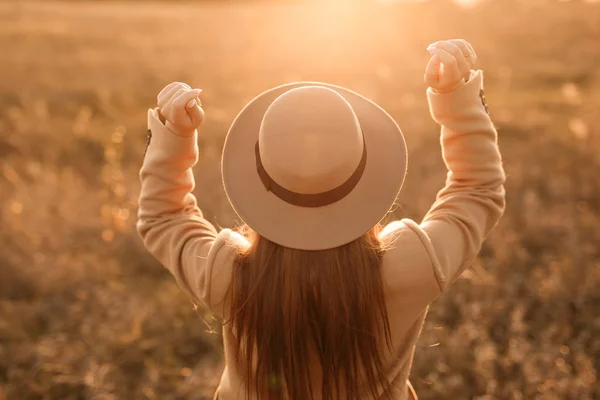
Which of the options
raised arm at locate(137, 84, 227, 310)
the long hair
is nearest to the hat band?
the long hair

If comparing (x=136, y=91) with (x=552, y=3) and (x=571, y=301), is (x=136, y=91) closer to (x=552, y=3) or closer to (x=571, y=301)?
(x=571, y=301)

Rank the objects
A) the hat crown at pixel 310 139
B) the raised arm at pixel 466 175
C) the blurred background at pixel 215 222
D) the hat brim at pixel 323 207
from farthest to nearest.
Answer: the blurred background at pixel 215 222 < the raised arm at pixel 466 175 < the hat brim at pixel 323 207 < the hat crown at pixel 310 139

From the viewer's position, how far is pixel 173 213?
1.94 metres

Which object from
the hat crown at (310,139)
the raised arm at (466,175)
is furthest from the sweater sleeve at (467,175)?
the hat crown at (310,139)

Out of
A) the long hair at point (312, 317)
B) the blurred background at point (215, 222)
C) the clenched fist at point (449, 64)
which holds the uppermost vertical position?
the clenched fist at point (449, 64)

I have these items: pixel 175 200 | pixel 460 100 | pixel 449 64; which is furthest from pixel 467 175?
pixel 175 200

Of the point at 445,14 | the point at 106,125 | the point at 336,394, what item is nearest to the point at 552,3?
the point at 445,14

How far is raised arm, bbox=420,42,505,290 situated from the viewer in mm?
1746

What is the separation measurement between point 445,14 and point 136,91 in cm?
922

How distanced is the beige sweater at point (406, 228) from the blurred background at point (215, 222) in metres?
0.83

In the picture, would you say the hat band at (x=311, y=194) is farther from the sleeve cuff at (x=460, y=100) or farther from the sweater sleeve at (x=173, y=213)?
the sleeve cuff at (x=460, y=100)

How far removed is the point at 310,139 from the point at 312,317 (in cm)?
50

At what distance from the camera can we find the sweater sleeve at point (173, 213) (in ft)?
5.96

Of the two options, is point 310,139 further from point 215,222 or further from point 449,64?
point 215,222
